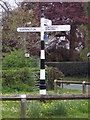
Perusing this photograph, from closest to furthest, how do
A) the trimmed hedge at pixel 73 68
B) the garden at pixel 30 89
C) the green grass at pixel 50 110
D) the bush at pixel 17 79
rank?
the green grass at pixel 50 110, the garden at pixel 30 89, the bush at pixel 17 79, the trimmed hedge at pixel 73 68

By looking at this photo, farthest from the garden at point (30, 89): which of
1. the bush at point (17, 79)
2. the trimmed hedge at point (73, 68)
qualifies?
the trimmed hedge at point (73, 68)

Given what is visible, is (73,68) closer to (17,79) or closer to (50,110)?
(17,79)

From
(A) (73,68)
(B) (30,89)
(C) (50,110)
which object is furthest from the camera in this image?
(A) (73,68)

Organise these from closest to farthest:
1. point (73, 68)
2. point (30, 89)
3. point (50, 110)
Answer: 1. point (50, 110)
2. point (30, 89)
3. point (73, 68)

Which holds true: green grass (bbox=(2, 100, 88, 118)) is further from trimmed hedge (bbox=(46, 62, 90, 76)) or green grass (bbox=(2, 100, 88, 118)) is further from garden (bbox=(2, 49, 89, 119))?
trimmed hedge (bbox=(46, 62, 90, 76))

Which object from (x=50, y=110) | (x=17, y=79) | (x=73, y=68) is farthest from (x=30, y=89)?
(x=73, y=68)

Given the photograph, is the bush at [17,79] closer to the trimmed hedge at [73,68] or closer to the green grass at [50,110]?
the green grass at [50,110]

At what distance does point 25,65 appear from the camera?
15.2m

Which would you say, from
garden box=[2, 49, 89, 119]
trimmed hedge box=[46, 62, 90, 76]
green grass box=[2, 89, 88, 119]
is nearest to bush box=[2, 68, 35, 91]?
garden box=[2, 49, 89, 119]

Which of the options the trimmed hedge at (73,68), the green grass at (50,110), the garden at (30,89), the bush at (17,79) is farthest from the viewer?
the trimmed hedge at (73,68)

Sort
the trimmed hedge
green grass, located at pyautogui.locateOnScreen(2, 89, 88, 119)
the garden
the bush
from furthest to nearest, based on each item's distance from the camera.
Answer: the trimmed hedge
the bush
the garden
green grass, located at pyautogui.locateOnScreen(2, 89, 88, 119)

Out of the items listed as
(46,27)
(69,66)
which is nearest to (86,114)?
(46,27)

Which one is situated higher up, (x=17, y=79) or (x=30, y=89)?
(x=17, y=79)

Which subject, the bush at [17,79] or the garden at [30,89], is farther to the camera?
the bush at [17,79]
